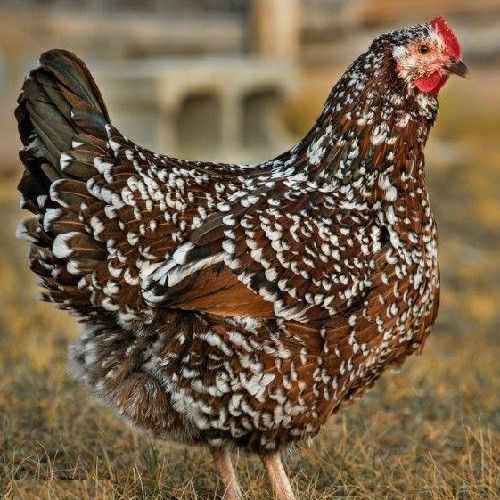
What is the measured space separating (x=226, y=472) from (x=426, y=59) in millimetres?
1779

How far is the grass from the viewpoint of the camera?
4.30 m

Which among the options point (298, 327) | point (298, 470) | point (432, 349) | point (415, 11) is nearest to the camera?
point (298, 327)

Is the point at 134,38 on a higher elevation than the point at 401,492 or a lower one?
higher

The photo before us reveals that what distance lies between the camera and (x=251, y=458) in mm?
4926

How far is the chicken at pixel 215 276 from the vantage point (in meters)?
4.01

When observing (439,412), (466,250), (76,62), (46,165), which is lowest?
(466,250)

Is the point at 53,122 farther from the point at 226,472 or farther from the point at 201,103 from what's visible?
the point at 201,103

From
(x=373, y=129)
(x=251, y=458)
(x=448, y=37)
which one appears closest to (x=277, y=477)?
(x=251, y=458)

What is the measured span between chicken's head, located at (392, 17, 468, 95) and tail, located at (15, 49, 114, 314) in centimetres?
118

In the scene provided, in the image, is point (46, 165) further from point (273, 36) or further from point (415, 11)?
point (415, 11)

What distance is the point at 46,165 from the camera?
412 cm

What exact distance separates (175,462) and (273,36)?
9741 millimetres

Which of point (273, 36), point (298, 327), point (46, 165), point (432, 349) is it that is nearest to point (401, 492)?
point (298, 327)

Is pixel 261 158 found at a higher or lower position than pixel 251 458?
lower
